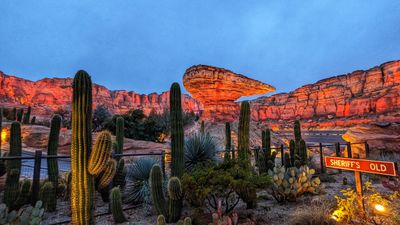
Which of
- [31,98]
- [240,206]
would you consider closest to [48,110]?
[31,98]

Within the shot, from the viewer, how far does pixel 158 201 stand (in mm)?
4293

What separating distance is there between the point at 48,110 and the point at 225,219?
6240cm

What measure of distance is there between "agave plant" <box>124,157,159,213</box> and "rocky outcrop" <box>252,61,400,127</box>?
38.7 metres

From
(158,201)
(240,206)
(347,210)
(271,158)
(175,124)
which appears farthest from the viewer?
(271,158)

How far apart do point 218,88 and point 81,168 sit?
56.5 ft

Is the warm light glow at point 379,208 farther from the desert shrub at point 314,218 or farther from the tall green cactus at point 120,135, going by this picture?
the tall green cactus at point 120,135

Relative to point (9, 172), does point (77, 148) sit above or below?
above

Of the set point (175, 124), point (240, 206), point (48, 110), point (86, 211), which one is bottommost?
point (240, 206)

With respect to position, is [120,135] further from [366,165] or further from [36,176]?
[366,165]

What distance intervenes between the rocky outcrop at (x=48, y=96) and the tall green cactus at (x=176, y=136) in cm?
4351

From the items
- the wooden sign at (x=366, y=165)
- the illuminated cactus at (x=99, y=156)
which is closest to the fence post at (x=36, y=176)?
the illuminated cactus at (x=99, y=156)

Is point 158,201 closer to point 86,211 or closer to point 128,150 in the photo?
point 86,211

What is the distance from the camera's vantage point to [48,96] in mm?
61688

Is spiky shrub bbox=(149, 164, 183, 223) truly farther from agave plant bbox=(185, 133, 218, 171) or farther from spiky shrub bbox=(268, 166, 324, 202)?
spiky shrub bbox=(268, 166, 324, 202)
